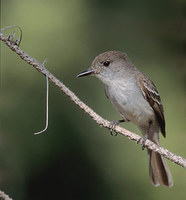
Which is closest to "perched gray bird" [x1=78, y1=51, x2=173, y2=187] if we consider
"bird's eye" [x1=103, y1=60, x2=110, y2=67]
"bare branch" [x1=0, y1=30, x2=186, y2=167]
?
"bird's eye" [x1=103, y1=60, x2=110, y2=67]

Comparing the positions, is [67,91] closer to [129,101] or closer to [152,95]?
[129,101]

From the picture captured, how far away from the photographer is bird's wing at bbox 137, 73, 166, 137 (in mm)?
2717

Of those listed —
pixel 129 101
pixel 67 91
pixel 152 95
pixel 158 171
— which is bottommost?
pixel 67 91

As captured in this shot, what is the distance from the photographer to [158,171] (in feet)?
8.75

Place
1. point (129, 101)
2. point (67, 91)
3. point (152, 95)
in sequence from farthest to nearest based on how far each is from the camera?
point (152, 95), point (129, 101), point (67, 91)

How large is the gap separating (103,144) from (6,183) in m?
0.67

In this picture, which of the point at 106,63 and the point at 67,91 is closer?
the point at 67,91

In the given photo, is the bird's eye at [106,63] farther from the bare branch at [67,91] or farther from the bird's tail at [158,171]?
the bare branch at [67,91]

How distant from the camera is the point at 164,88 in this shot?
290 centimetres

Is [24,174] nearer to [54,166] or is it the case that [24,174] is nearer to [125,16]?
[54,166]

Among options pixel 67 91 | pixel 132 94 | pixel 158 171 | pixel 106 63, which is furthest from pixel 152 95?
pixel 67 91

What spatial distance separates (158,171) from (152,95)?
0.48 m

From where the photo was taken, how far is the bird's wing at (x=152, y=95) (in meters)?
2.72

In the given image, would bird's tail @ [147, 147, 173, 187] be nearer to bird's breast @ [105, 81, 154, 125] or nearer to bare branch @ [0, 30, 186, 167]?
bird's breast @ [105, 81, 154, 125]
